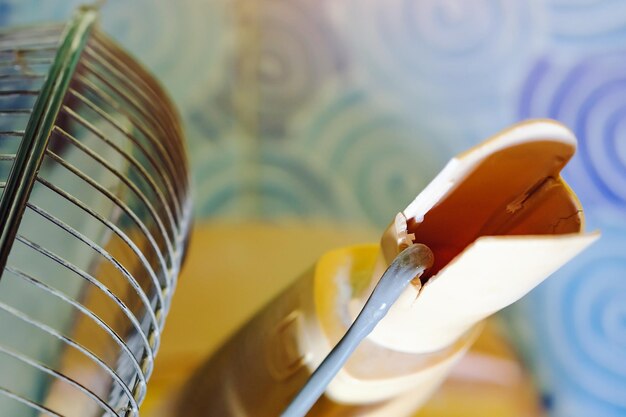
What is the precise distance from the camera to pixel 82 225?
31cm

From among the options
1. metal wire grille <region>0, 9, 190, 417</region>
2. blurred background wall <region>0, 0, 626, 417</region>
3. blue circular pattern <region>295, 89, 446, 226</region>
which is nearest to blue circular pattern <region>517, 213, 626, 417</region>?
blurred background wall <region>0, 0, 626, 417</region>

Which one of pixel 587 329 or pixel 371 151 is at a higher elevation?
pixel 371 151

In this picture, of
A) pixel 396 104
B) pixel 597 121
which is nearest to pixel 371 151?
pixel 396 104

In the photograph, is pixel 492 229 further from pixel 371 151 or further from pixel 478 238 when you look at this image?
pixel 371 151

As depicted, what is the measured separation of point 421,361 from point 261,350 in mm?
77

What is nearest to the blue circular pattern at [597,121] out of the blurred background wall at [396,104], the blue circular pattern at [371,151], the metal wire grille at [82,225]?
the blurred background wall at [396,104]

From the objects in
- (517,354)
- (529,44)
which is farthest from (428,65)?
(517,354)

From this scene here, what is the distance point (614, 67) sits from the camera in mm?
367

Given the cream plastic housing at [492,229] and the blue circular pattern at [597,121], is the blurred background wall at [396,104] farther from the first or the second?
the cream plastic housing at [492,229]

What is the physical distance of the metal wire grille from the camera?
268mm

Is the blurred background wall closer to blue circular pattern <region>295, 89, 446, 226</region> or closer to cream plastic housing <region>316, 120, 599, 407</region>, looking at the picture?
blue circular pattern <region>295, 89, 446, 226</region>

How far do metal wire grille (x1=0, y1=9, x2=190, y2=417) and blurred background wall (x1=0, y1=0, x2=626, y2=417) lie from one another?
0.18 metres

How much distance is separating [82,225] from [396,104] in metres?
0.25

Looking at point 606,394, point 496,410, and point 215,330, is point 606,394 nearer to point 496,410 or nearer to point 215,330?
point 496,410
